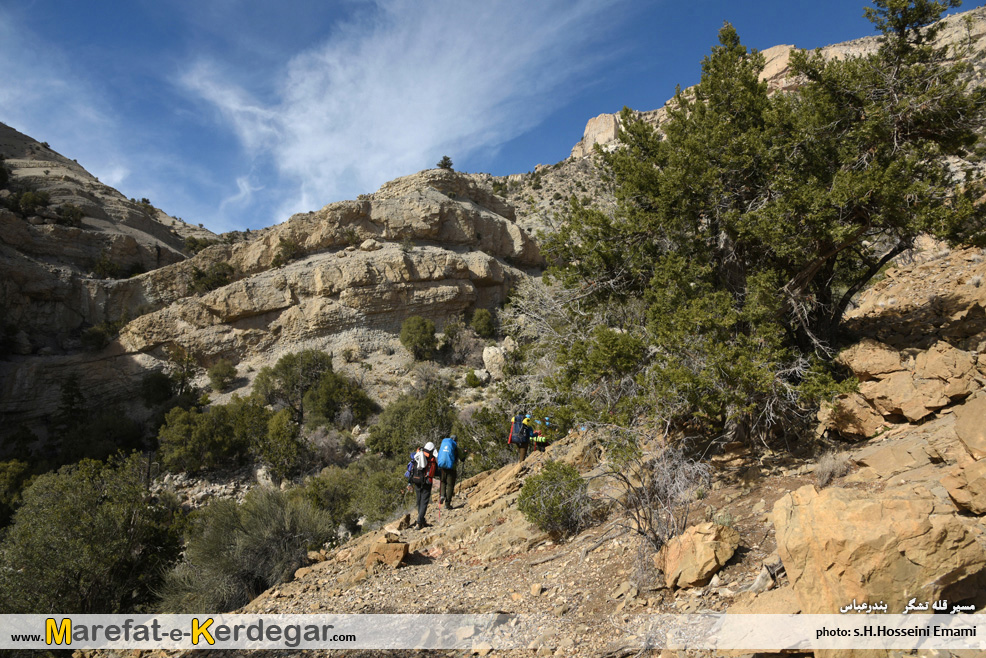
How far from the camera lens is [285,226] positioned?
3212 cm

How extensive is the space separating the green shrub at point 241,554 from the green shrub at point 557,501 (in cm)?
418

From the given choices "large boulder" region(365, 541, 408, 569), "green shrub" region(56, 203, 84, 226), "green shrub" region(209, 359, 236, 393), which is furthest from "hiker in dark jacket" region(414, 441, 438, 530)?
"green shrub" region(56, 203, 84, 226)

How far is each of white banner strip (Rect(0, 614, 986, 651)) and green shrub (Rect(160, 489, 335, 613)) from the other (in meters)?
0.72

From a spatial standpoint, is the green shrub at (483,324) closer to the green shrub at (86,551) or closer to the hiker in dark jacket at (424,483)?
the green shrub at (86,551)

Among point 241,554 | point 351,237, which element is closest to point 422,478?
point 241,554

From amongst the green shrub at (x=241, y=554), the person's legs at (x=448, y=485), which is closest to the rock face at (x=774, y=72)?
the person's legs at (x=448, y=485)

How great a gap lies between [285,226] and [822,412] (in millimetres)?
32203

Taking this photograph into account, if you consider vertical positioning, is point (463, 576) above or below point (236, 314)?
below

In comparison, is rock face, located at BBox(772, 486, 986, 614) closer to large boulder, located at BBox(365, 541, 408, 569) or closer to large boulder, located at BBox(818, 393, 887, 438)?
large boulder, located at BBox(818, 393, 887, 438)

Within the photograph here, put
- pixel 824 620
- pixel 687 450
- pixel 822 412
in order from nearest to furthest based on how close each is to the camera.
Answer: pixel 824 620 → pixel 822 412 → pixel 687 450

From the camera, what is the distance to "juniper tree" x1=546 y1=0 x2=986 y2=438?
5.36m

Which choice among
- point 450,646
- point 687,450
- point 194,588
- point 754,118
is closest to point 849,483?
A: point 687,450

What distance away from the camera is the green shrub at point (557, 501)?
5.74 metres

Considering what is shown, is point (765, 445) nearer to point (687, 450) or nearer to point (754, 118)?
point (687, 450)
